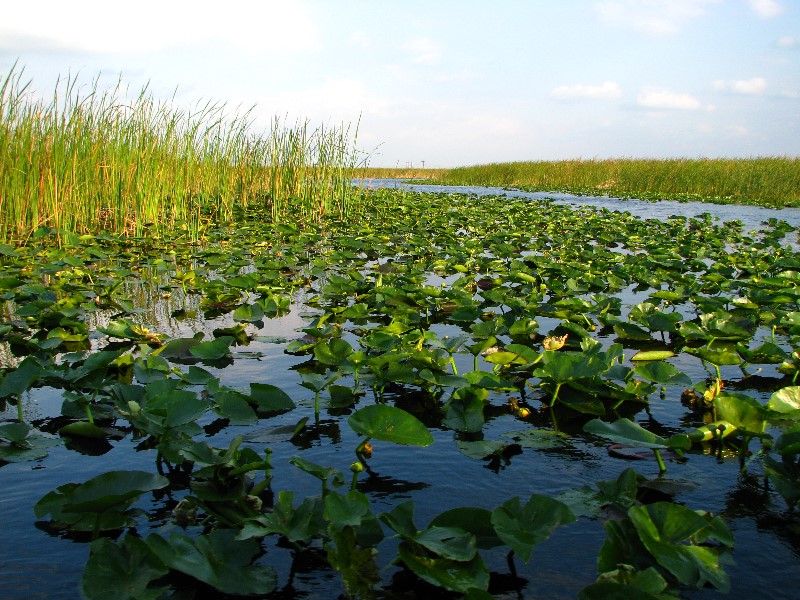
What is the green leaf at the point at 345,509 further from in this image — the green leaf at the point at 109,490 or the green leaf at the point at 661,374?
the green leaf at the point at 661,374

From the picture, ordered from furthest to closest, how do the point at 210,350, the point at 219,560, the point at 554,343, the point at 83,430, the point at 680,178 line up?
the point at 680,178 → the point at 554,343 → the point at 210,350 → the point at 83,430 → the point at 219,560

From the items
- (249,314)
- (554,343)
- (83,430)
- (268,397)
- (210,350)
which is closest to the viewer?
(83,430)

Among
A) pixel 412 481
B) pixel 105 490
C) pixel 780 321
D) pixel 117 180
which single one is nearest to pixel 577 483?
pixel 412 481

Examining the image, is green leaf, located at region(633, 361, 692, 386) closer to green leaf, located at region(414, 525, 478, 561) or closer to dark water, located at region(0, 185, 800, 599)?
dark water, located at region(0, 185, 800, 599)

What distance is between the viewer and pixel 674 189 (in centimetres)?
1938

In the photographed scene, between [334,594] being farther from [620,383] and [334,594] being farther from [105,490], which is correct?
[620,383]

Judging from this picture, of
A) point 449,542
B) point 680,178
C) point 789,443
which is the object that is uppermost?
point 680,178

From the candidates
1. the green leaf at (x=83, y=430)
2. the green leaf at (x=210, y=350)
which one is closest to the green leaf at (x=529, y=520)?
the green leaf at (x=83, y=430)

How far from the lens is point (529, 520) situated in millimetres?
1282

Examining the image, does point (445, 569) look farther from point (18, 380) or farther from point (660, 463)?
point (18, 380)

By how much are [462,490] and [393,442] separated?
24cm

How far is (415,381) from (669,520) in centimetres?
118

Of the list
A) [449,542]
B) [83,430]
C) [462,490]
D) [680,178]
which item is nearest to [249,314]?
[83,430]

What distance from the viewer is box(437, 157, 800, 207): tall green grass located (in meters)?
17.1
